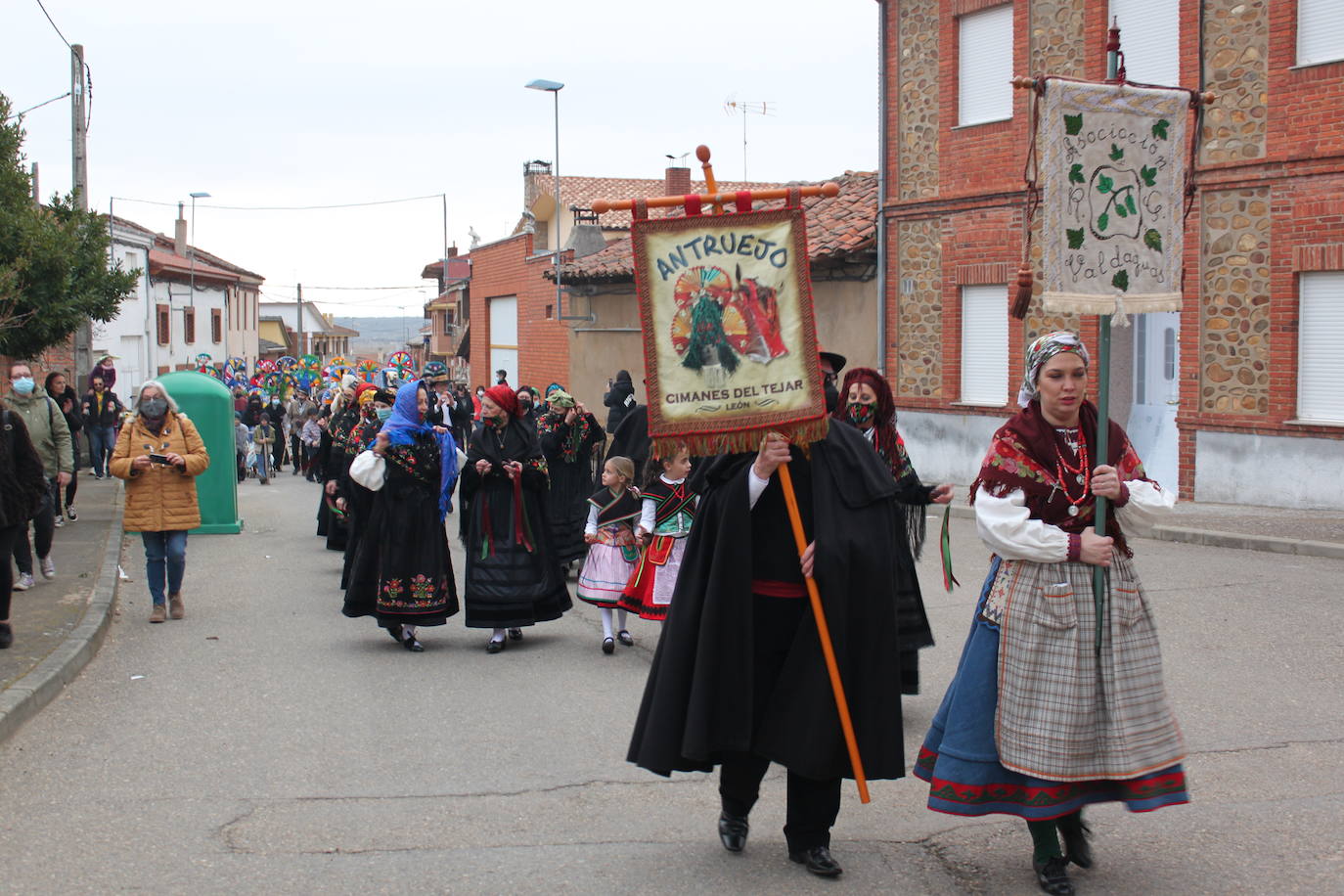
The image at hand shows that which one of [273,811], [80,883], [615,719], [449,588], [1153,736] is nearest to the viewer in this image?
[1153,736]

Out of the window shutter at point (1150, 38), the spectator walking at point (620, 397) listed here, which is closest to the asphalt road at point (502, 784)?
the spectator walking at point (620, 397)

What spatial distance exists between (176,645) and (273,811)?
437 centimetres

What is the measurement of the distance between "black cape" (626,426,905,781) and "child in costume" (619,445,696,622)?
364 cm

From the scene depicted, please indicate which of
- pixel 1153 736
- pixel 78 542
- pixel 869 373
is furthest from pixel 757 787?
pixel 78 542


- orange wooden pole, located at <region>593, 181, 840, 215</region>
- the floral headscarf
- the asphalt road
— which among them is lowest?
the asphalt road

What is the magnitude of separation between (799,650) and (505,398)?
514 centimetres

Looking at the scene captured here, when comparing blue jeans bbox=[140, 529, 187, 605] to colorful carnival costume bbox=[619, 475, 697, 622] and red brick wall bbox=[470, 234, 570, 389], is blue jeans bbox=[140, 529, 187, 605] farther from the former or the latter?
red brick wall bbox=[470, 234, 570, 389]

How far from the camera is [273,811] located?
232 inches

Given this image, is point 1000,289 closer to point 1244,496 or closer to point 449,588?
point 1244,496

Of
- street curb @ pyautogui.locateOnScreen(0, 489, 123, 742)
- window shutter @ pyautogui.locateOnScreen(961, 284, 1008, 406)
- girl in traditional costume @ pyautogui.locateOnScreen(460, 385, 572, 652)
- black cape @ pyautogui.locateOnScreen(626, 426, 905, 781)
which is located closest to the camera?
black cape @ pyautogui.locateOnScreen(626, 426, 905, 781)

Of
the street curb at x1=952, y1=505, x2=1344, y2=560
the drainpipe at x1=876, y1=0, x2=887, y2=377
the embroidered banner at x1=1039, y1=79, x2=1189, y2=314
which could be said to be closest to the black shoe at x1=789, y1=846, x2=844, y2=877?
the embroidered banner at x1=1039, y1=79, x2=1189, y2=314

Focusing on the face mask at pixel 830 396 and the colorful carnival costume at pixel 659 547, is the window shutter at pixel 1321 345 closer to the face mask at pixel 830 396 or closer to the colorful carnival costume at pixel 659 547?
the colorful carnival costume at pixel 659 547

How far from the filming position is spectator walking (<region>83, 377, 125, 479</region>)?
73.0 ft

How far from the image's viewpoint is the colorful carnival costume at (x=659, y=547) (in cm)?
875
